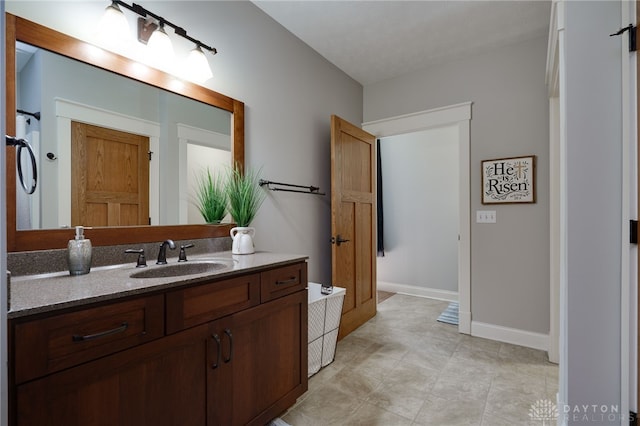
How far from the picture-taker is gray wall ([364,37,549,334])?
2.53m

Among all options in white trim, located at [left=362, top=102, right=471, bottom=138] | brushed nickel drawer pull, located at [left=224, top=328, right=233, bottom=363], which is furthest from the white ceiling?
brushed nickel drawer pull, located at [left=224, top=328, right=233, bottom=363]

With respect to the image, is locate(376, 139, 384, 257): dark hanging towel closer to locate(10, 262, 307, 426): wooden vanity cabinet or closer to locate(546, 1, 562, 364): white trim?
locate(546, 1, 562, 364): white trim

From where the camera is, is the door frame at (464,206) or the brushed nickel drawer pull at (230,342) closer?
the brushed nickel drawer pull at (230,342)

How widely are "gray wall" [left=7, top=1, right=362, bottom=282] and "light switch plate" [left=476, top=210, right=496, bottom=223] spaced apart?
4.54 ft

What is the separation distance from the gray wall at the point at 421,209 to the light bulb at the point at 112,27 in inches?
134

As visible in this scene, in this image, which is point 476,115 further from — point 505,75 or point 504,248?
point 504,248

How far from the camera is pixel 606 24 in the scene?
1.22m

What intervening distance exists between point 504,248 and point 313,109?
6.90ft

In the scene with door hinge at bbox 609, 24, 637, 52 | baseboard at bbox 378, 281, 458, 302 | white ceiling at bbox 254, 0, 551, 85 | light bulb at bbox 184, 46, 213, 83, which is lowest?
baseboard at bbox 378, 281, 458, 302

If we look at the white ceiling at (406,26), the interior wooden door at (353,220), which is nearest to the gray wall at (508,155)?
the white ceiling at (406,26)

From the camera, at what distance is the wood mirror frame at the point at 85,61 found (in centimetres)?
116

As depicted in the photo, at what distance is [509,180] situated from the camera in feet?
8.63

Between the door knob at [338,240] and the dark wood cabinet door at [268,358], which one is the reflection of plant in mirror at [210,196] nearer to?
the dark wood cabinet door at [268,358]

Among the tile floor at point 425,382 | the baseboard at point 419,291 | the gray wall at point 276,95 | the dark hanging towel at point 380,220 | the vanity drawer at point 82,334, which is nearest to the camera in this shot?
the vanity drawer at point 82,334
